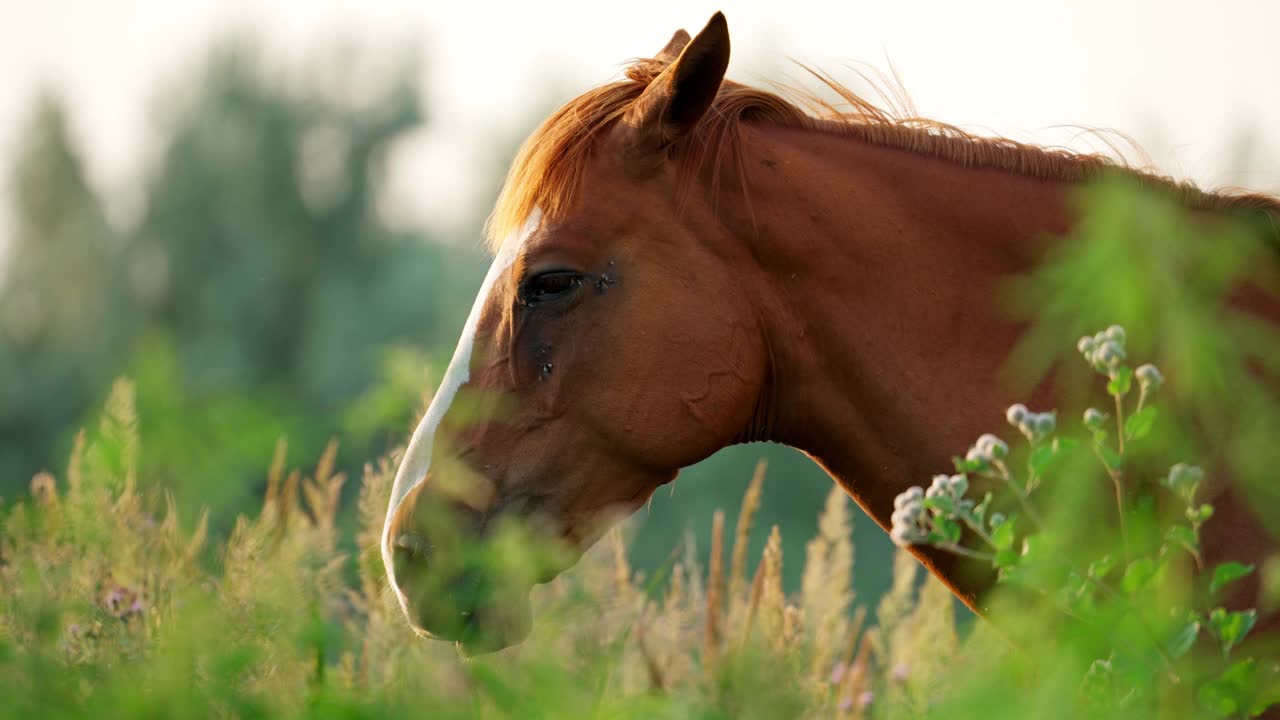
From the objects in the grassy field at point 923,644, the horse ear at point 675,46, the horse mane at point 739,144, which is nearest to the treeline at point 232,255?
the horse ear at point 675,46

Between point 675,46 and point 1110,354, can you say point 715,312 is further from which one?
point 1110,354

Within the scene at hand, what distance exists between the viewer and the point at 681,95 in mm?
3061

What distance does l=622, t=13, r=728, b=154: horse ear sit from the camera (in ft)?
9.68

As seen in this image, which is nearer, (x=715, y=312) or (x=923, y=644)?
(x=923, y=644)

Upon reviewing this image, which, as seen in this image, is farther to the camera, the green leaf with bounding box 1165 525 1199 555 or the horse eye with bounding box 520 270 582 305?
the horse eye with bounding box 520 270 582 305

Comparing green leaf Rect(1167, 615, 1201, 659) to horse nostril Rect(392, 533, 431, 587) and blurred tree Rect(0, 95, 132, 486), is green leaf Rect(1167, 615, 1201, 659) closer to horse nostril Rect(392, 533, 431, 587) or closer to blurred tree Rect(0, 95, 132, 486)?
horse nostril Rect(392, 533, 431, 587)

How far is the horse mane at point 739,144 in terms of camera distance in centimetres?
310

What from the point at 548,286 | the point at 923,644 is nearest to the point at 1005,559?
the point at 923,644

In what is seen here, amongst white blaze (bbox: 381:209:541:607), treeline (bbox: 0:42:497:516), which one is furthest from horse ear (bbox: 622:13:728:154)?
treeline (bbox: 0:42:497:516)

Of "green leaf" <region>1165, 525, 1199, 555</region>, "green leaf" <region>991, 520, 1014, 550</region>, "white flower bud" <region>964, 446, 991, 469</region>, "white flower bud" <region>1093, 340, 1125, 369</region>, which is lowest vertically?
"green leaf" <region>991, 520, 1014, 550</region>

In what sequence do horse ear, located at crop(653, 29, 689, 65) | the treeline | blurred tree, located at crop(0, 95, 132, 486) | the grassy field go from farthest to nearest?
the treeline
blurred tree, located at crop(0, 95, 132, 486)
horse ear, located at crop(653, 29, 689, 65)
the grassy field

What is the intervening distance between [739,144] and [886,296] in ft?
1.86

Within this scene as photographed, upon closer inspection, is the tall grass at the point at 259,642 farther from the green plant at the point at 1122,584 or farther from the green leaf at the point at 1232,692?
the green leaf at the point at 1232,692

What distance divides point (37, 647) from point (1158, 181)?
9.03 feet
